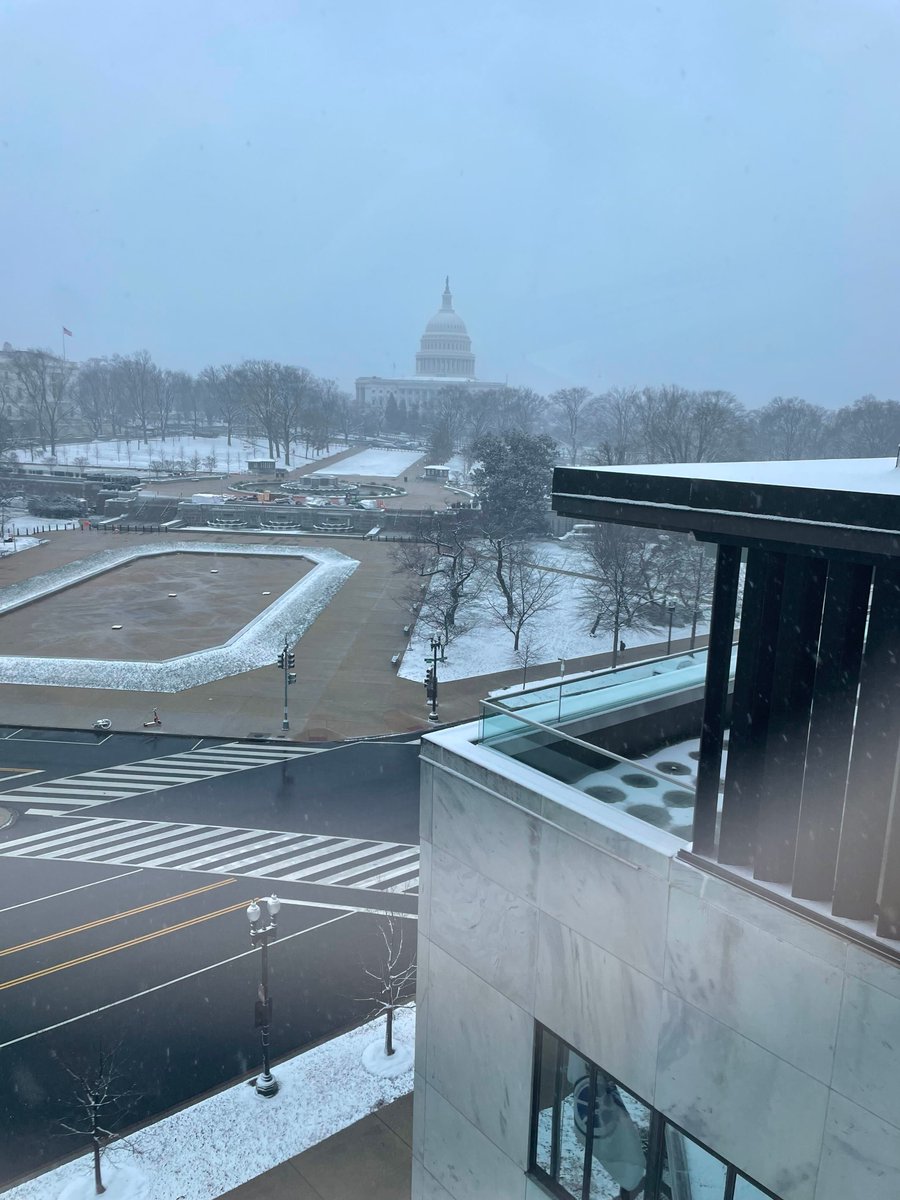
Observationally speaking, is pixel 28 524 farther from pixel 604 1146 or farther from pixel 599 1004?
pixel 599 1004

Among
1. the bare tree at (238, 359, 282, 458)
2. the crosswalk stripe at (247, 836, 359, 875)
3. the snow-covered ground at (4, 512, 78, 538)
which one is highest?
the bare tree at (238, 359, 282, 458)

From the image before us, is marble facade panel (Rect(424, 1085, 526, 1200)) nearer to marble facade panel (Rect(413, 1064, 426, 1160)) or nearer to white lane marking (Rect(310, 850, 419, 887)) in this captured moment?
marble facade panel (Rect(413, 1064, 426, 1160))

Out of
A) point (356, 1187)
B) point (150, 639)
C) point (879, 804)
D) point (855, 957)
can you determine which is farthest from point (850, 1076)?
point (150, 639)

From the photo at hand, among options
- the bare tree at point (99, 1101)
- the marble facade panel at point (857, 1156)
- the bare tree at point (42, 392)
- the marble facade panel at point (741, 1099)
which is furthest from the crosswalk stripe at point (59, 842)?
the bare tree at point (42, 392)

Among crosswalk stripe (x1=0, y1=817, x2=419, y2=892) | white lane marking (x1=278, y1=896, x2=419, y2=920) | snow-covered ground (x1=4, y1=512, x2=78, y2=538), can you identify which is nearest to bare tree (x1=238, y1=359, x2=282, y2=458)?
snow-covered ground (x1=4, y1=512, x2=78, y2=538)

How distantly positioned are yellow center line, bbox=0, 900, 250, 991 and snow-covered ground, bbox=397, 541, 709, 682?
612 inches

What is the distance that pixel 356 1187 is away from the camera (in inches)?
442

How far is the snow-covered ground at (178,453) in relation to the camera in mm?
102875

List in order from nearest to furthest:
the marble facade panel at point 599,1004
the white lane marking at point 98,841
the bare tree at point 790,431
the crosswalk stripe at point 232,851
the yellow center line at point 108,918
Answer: the marble facade panel at point 599,1004 → the yellow center line at point 108,918 → the crosswalk stripe at point 232,851 → the white lane marking at point 98,841 → the bare tree at point 790,431

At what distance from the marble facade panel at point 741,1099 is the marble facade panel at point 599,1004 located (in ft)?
0.44

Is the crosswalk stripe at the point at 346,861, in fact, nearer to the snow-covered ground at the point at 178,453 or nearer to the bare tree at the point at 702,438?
the bare tree at the point at 702,438

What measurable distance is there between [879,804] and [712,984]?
1.47m

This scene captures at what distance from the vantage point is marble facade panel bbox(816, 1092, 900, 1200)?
435 centimetres

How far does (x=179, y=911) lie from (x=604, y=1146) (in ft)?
43.0
